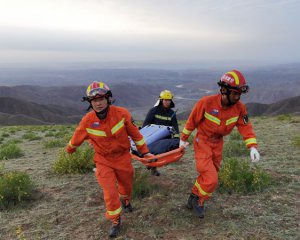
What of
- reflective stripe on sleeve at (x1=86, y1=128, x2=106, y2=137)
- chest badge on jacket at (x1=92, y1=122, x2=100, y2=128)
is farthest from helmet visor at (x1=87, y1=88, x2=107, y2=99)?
reflective stripe on sleeve at (x1=86, y1=128, x2=106, y2=137)

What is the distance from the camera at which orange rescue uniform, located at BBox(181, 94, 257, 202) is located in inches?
208

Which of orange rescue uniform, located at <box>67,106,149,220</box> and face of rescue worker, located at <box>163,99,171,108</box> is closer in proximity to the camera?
orange rescue uniform, located at <box>67,106,149,220</box>

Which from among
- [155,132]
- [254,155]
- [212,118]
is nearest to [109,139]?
[212,118]

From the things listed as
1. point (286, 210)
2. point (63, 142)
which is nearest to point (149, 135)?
point (286, 210)

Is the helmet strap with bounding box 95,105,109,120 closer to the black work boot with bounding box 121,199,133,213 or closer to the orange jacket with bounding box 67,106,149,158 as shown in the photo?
the orange jacket with bounding box 67,106,149,158

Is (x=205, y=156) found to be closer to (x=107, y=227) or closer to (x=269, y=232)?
(x=269, y=232)

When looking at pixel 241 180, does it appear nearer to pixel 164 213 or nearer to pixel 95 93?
pixel 164 213

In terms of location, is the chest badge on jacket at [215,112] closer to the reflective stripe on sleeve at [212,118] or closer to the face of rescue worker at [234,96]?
the reflective stripe on sleeve at [212,118]

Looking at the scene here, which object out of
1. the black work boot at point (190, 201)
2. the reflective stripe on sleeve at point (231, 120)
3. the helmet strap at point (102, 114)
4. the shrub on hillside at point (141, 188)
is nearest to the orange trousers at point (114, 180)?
the shrub on hillside at point (141, 188)

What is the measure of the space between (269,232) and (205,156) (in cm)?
148

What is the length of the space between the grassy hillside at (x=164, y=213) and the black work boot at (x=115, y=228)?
0.32 ft

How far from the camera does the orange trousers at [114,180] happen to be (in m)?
5.00

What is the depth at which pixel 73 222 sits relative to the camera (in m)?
5.44

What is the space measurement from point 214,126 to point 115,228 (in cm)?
228
